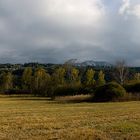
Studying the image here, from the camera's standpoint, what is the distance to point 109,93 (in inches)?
2344

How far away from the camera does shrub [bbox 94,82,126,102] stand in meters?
58.6

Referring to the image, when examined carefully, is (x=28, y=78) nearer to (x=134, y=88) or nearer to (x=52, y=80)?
(x=52, y=80)

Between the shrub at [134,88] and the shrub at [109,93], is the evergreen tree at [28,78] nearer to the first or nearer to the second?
the shrub at [134,88]

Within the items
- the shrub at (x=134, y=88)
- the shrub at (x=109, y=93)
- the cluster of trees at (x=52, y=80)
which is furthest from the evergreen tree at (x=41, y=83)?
the shrub at (x=109, y=93)

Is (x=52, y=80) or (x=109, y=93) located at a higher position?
(x=52, y=80)

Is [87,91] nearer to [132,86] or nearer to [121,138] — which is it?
A: [132,86]

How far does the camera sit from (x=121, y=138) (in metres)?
16.5

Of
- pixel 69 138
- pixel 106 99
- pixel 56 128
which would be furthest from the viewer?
pixel 106 99

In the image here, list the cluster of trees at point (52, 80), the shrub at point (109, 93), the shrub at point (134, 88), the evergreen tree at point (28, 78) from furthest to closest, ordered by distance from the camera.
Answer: the evergreen tree at point (28, 78) → the cluster of trees at point (52, 80) → the shrub at point (134, 88) → the shrub at point (109, 93)

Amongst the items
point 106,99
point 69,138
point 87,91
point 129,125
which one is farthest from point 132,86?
point 69,138

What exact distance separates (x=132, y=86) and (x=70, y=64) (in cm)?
7289

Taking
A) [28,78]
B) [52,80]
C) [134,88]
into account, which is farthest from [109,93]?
[28,78]

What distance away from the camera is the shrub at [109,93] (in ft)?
192

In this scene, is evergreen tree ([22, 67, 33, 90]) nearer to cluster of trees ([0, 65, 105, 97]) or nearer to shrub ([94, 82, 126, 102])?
cluster of trees ([0, 65, 105, 97])
